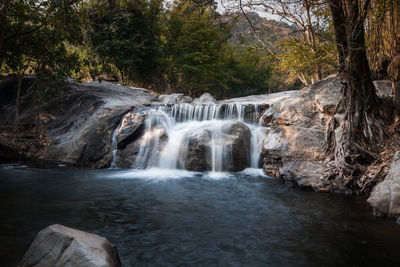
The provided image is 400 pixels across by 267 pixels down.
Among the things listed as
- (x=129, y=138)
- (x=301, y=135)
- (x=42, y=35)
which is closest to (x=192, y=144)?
(x=129, y=138)

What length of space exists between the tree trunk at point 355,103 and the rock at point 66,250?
593 cm

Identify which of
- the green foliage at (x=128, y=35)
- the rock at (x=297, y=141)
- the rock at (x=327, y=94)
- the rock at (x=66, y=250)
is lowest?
the rock at (x=66, y=250)

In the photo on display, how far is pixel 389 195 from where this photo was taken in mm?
5223

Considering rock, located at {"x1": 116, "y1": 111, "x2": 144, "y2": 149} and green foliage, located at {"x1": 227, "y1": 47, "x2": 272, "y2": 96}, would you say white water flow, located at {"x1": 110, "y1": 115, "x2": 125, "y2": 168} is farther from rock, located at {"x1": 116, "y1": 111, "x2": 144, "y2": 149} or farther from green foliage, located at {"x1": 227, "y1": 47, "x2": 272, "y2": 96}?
green foliage, located at {"x1": 227, "y1": 47, "x2": 272, "y2": 96}

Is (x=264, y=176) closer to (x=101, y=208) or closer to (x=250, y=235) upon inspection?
(x=250, y=235)

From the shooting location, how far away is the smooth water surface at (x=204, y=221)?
3818 mm

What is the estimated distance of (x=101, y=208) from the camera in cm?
570

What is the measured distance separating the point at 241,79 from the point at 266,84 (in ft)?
16.5

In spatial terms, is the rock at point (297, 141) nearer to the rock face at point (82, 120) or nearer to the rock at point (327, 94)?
the rock at point (327, 94)

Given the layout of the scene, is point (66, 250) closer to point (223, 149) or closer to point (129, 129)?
point (223, 149)

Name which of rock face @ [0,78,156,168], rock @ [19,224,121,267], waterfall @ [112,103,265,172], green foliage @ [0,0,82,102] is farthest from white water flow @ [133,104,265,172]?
rock @ [19,224,121,267]

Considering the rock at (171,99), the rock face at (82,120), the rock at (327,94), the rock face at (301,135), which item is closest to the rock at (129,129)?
the rock face at (82,120)

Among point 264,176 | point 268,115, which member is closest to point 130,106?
point 268,115

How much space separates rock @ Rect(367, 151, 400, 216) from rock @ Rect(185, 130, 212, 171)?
198 inches
